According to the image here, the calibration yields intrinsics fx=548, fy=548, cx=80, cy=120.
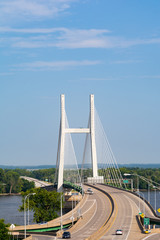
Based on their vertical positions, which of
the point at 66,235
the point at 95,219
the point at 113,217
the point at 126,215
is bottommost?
the point at 66,235

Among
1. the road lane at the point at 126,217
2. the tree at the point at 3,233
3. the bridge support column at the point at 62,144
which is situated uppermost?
the bridge support column at the point at 62,144

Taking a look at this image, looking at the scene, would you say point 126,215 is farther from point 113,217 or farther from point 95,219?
point 95,219

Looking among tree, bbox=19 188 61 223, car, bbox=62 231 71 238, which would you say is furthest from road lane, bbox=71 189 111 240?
tree, bbox=19 188 61 223

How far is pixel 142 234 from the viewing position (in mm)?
55875

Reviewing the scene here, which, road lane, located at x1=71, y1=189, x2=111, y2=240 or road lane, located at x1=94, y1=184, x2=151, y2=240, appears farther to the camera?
road lane, located at x1=71, y1=189, x2=111, y2=240

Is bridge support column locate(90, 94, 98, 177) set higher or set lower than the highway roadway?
higher

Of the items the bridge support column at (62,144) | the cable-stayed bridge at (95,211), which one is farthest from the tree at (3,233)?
the bridge support column at (62,144)

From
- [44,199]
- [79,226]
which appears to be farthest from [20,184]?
[79,226]

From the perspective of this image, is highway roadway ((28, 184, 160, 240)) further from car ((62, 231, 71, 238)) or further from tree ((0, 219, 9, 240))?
tree ((0, 219, 9, 240))

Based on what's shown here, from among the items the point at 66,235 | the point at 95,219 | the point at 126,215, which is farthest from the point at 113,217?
the point at 66,235

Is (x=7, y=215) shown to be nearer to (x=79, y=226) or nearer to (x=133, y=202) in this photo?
(x=133, y=202)

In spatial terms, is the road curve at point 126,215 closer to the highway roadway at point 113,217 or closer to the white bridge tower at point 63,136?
the highway roadway at point 113,217

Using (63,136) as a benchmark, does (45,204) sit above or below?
below

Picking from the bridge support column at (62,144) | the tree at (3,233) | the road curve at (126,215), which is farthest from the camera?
the bridge support column at (62,144)
